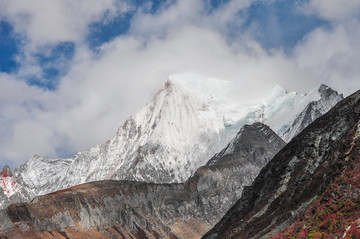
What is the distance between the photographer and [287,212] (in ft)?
335

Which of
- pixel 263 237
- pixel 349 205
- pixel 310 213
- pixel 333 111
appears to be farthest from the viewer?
pixel 333 111

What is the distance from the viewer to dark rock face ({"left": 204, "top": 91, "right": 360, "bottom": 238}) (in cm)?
7406

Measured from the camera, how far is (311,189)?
104m

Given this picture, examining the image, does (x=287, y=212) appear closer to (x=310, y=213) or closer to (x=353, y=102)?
(x=310, y=213)

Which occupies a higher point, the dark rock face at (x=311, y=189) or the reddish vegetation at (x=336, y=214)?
the dark rock face at (x=311, y=189)

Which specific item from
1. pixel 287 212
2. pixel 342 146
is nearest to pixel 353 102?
pixel 342 146

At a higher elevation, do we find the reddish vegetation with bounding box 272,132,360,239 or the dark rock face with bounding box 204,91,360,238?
the dark rock face with bounding box 204,91,360,238

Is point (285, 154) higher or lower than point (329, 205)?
higher

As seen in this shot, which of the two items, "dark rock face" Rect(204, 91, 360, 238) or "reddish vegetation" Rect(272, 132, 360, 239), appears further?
"dark rock face" Rect(204, 91, 360, 238)

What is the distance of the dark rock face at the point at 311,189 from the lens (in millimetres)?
74062

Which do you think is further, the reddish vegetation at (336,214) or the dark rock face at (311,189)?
the dark rock face at (311,189)

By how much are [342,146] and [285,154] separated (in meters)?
42.4

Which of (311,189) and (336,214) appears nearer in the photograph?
(336,214)

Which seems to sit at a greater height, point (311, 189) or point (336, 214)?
point (311, 189)
